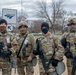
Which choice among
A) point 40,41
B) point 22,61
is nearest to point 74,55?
point 40,41

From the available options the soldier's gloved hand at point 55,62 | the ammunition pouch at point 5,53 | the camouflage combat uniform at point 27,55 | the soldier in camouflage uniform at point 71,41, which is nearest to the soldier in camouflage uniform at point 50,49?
the soldier's gloved hand at point 55,62

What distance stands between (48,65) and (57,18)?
46.0 meters

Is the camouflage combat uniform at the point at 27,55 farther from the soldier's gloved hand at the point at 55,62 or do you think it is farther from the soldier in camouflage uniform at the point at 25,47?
the soldier's gloved hand at the point at 55,62

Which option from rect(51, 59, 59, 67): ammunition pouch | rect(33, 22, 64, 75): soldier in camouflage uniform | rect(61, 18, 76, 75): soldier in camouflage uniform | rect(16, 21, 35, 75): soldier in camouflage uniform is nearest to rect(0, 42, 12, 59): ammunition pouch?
rect(16, 21, 35, 75): soldier in camouflage uniform

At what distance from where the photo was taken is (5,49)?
24.6 feet

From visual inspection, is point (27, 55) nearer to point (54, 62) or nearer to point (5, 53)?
point (5, 53)

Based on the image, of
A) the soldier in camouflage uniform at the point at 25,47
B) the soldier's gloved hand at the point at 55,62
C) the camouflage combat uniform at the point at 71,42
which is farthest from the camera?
the soldier in camouflage uniform at the point at 25,47

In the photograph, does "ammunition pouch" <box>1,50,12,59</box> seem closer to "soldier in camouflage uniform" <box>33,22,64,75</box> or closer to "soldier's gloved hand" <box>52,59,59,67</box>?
"soldier in camouflage uniform" <box>33,22,64,75</box>

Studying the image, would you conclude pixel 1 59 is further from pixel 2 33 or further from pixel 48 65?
pixel 48 65

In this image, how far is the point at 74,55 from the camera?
736 cm

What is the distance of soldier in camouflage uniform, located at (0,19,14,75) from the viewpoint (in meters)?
7.47

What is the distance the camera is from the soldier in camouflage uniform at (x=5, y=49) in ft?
24.5

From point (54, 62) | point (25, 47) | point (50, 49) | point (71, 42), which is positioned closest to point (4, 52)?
point (25, 47)

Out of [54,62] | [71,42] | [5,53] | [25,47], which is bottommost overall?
[54,62]
